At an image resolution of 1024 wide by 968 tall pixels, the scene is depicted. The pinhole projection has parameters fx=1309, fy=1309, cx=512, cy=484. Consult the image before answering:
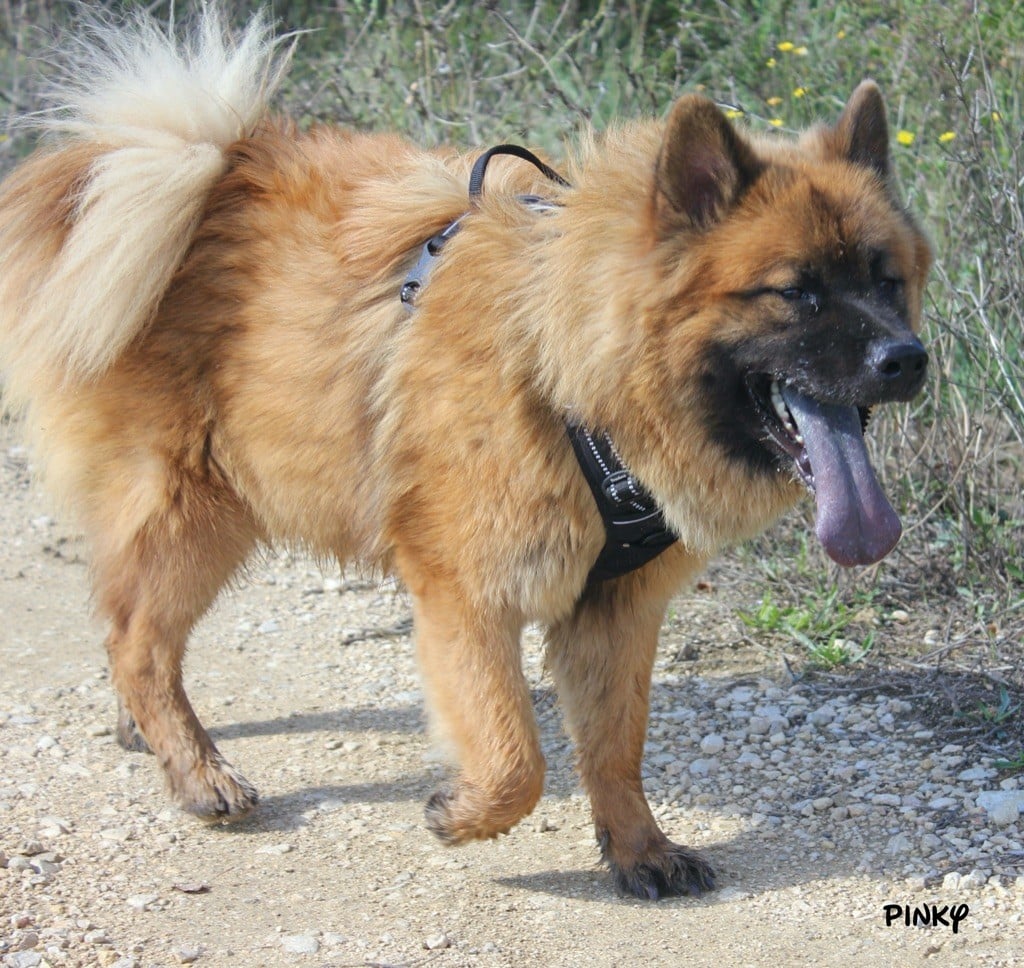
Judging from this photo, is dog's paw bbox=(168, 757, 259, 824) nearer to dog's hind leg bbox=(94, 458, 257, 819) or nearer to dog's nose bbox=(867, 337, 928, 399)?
dog's hind leg bbox=(94, 458, 257, 819)

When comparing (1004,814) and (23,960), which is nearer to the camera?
(23,960)

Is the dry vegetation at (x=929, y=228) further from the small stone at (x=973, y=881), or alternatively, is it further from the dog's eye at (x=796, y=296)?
the dog's eye at (x=796, y=296)

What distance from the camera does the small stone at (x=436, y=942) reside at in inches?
118

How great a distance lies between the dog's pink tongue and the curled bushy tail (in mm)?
1828

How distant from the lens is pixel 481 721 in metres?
3.25

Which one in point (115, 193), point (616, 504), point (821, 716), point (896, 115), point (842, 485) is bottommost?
point (821, 716)

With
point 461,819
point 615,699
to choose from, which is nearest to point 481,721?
point 461,819

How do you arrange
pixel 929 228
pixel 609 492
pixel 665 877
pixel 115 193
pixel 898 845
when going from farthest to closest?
pixel 929 228
pixel 115 193
pixel 898 845
pixel 665 877
pixel 609 492

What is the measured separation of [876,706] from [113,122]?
2.99 meters

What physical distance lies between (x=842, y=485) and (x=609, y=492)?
21.3 inches

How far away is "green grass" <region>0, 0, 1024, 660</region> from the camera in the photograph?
464cm

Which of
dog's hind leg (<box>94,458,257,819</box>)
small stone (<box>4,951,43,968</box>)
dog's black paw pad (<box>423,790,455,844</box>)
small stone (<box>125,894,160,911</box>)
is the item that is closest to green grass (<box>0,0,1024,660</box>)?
dog's black paw pad (<box>423,790,455,844</box>)

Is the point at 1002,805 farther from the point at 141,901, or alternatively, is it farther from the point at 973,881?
the point at 141,901

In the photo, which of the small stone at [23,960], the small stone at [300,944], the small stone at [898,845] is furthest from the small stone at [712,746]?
the small stone at [23,960]
